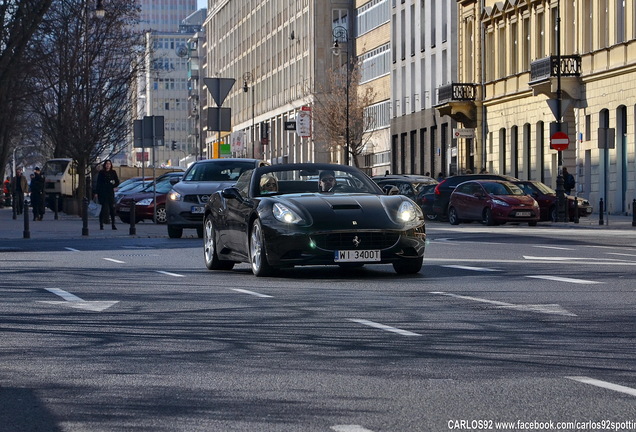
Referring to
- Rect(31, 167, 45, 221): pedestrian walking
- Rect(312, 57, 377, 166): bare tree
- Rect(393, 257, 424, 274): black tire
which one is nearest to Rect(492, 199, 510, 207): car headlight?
Rect(31, 167, 45, 221): pedestrian walking

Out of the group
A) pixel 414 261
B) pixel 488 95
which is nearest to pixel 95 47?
pixel 488 95

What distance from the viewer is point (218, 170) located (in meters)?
32.5

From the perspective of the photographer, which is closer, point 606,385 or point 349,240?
point 606,385

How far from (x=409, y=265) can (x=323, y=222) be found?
1380mm

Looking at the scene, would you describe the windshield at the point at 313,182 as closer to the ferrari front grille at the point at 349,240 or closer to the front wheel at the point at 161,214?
the ferrari front grille at the point at 349,240

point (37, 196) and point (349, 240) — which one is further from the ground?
point (37, 196)

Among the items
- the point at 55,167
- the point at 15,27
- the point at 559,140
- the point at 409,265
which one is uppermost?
the point at 15,27

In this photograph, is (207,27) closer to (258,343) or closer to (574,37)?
(574,37)

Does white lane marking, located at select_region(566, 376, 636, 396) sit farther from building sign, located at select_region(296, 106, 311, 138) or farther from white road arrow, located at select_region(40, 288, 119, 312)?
building sign, located at select_region(296, 106, 311, 138)

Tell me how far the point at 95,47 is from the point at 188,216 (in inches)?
1374

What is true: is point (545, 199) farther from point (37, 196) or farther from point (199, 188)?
point (37, 196)

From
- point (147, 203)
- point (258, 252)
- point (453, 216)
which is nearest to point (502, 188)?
point (453, 216)

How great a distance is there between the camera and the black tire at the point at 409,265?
18.4m

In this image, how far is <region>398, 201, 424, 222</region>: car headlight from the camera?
18.0 meters
